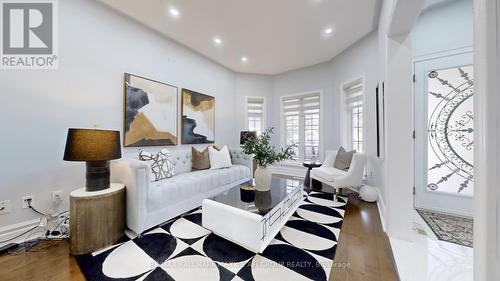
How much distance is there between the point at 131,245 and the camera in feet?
5.83

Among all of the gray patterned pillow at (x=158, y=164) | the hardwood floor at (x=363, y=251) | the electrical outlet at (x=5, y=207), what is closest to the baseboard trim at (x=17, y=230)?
the electrical outlet at (x=5, y=207)

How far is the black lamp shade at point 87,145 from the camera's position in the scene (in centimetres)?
166

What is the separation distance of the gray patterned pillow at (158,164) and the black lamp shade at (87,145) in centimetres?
74

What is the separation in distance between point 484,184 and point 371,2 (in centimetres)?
283

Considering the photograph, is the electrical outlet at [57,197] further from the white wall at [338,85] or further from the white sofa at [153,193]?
the white wall at [338,85]

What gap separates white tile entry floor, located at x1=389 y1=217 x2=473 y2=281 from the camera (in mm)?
1392

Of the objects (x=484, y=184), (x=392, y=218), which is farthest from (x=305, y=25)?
(x=484, y=184)

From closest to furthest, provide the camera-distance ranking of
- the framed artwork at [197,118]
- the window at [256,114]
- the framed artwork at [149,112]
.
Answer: the framed artwork at [149,112], the framed artwork at [197,118], the window at [256,114]

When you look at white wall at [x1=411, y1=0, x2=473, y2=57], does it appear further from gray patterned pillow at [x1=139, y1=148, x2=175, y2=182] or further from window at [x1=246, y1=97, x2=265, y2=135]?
gray patterned pillow at [x1=139, y1=148, x2=175, y2=182]

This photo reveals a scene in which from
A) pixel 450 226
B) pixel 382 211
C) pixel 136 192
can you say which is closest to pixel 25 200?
pixel 136 192

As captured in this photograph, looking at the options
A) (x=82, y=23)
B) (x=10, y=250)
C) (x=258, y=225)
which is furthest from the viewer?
(x=82, y=23)

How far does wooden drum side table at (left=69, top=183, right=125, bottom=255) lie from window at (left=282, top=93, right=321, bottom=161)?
3.79 metres

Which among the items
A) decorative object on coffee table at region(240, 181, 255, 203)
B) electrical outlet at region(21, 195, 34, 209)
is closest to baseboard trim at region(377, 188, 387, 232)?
decorative object on coffee table at region(240, 181, 255, 203)

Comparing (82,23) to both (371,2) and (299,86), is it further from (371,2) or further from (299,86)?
(299,86)
